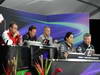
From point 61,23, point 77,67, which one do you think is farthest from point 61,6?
point 77,67

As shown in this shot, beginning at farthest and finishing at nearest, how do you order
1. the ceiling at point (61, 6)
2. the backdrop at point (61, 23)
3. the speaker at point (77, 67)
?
the ceiling at point (61, 6)
the backdrop at point (61, 23)
the speaker at point (77, 67)

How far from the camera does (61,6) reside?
8.07 metres

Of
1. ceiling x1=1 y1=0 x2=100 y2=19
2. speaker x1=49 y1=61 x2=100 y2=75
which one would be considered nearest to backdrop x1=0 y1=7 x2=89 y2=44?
ceiling x1=1 y1=0 x2=100 y2=19

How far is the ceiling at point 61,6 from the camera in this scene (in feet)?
25.4

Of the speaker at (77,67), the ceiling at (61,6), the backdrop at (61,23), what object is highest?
the ceiling at (61,6)

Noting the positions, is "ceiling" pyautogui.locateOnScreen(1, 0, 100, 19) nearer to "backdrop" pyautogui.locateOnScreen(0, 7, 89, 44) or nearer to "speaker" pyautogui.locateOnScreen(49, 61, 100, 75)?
"backdrop" pyautogui.locateOnScreen(0, 7, 89, 44)

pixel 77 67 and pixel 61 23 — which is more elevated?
pixel 61 23

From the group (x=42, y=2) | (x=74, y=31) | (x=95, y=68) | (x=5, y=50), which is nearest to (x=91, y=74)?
(x=95, y=68)

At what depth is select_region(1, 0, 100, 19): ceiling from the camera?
774 cm

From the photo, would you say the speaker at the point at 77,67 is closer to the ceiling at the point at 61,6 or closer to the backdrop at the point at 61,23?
the backdrop at the point at 61,23

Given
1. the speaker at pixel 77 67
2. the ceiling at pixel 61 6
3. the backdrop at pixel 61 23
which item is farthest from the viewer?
the ceiling at pixel 61 6

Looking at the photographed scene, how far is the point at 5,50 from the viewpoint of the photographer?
338cm

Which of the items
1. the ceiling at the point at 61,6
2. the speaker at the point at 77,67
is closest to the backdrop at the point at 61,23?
the ceiling at the point at 61,6

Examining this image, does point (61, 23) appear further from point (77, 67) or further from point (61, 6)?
point (77, 67)
